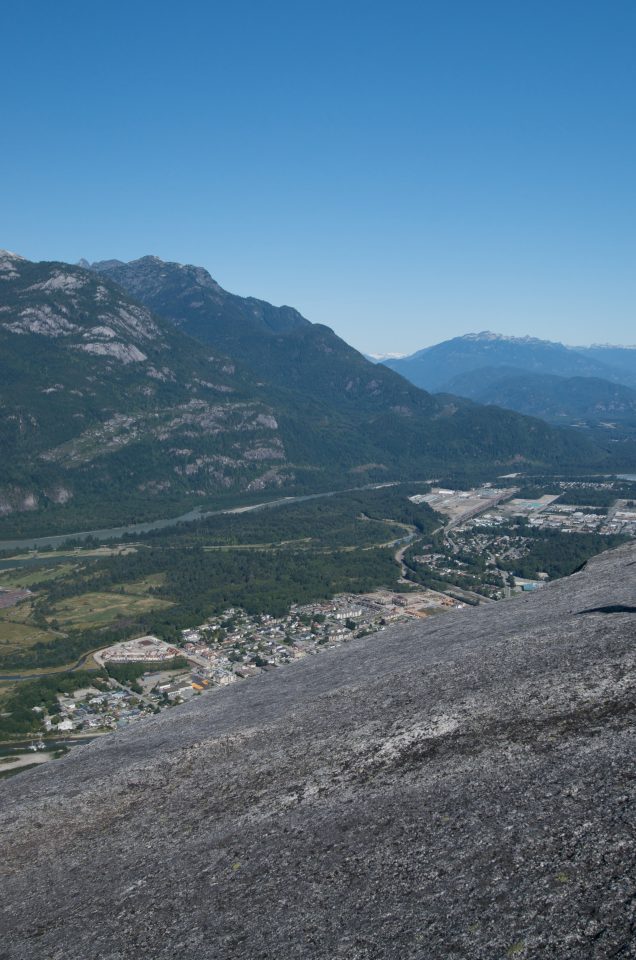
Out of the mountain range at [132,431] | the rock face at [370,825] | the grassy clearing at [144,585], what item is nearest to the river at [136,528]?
the mountain range at [132,431]

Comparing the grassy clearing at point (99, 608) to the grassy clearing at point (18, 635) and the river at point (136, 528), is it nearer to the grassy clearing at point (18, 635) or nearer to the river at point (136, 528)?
the grassy clearing at point (18, 635)

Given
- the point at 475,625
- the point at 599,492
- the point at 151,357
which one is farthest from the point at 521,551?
the point at 151,357

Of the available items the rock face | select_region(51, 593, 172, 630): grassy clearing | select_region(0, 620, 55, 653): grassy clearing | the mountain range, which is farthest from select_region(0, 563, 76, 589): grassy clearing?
the rock face

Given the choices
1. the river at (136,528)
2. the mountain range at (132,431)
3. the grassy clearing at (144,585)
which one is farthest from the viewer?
the mountain range at (132,431)

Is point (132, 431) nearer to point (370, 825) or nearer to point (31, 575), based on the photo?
point (31, 575)

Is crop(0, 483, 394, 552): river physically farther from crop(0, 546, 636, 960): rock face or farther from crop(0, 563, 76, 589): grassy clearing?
crop(0, 546, 636, 960): rock face

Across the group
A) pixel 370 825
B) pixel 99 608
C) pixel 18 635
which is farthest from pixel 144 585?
pixel 370 825
